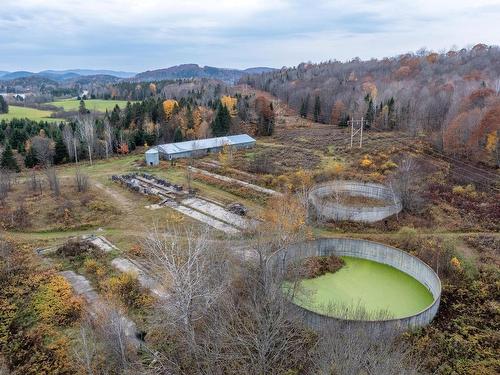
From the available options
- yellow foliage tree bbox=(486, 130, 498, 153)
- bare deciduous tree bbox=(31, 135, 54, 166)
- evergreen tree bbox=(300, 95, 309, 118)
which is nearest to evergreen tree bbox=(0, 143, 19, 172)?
bare deciduous tree bbox=(31, 135, 54, 166)

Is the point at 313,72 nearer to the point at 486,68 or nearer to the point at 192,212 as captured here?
the point at 486,68

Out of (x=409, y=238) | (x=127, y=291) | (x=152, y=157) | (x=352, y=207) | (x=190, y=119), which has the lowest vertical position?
(x=127, y=291)

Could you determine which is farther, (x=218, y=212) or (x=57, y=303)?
(x=218, y=212)

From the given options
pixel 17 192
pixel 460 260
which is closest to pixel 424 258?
pixel 460 260

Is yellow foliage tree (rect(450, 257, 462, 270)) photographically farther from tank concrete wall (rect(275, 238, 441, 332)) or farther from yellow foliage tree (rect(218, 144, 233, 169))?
yellow foliage tree (rect(218, 144, 233, 169))

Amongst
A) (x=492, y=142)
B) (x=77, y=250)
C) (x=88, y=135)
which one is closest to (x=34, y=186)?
(x=88, y=135)

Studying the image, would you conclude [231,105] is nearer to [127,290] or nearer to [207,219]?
[207,219]

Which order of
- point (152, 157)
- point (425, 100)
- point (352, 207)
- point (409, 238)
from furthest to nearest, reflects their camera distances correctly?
point (425, 100)
point (152, 157)
point (352, 207)
point (409, 238)

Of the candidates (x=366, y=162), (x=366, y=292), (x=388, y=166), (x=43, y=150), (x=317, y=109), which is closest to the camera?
(x=366, y=292)
